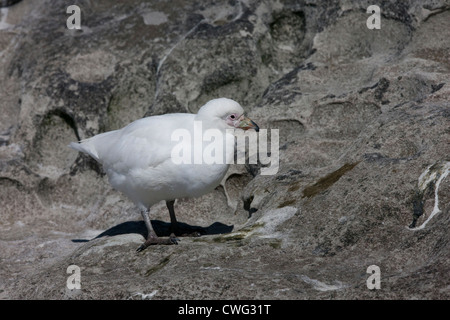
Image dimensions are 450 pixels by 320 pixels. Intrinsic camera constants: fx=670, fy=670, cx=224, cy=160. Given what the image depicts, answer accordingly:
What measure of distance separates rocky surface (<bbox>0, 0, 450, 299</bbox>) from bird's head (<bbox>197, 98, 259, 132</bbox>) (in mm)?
906

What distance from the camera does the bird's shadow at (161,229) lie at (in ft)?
26.3

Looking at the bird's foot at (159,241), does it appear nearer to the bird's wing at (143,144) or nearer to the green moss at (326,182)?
→ the bird's wing at (143,144)

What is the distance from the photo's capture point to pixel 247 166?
8867 mm

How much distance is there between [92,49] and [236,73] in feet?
8.11

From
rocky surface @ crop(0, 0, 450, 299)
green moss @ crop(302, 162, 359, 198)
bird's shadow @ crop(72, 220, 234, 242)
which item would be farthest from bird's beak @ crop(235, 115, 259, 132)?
bird's shadow @ crop(72, 220, 234, 242)

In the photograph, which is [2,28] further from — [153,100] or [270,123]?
[270,123]

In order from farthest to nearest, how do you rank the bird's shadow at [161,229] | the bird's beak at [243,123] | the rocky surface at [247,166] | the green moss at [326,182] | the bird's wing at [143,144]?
1. the bird's shadow at [161,229]
2. the bird's beak at [243,123]
3. the bird's wing at [143,144]
4. the green moss at [326,182]
5. the rocky surface at [247,166]

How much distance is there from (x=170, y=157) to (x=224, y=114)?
767 mm

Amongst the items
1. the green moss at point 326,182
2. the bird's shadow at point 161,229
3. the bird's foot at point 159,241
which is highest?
the green moss at point 326,182

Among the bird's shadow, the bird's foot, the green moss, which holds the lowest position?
the bird's foot

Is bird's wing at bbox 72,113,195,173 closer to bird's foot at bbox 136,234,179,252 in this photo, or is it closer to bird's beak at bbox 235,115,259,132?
bird's beak at bbox 235,115,259,132

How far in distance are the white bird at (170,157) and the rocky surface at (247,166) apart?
60 cm

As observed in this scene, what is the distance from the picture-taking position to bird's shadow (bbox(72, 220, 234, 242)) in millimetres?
8008

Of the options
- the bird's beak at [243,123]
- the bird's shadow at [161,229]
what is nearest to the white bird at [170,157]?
the bird's beak at [243,123]
